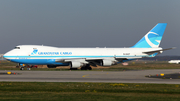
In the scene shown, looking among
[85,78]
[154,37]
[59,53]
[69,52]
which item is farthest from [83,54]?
[85,78]

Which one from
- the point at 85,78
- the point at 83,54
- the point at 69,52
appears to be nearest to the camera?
the point at 85,78

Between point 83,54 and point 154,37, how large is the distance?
16042mm

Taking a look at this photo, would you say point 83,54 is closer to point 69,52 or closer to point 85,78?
point 69,52

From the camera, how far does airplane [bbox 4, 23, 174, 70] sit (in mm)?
46250

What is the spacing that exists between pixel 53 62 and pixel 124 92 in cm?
3139

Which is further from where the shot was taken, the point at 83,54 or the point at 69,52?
the point at 83,54

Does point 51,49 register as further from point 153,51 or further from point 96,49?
point 153,51

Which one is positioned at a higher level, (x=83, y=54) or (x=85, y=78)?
(x=83, y=54)

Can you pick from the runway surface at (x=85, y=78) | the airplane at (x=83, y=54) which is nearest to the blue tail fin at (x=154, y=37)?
the airplane at (x=83, y=54)

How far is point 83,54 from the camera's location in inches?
1924

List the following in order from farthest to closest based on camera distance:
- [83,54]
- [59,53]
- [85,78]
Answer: [83,54]
[59,53]
[85,78]

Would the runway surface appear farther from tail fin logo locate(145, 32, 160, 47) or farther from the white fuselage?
tail fin logo locate(145, 32, 160, 47)

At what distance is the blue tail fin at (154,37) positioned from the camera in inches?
2055

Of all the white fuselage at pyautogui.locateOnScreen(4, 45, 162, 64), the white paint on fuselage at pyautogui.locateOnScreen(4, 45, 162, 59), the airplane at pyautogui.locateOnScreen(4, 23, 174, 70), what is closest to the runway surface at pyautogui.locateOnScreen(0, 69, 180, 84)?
the airplane at pyautogui.locateOnScreen(4, 23, 174, 70)
